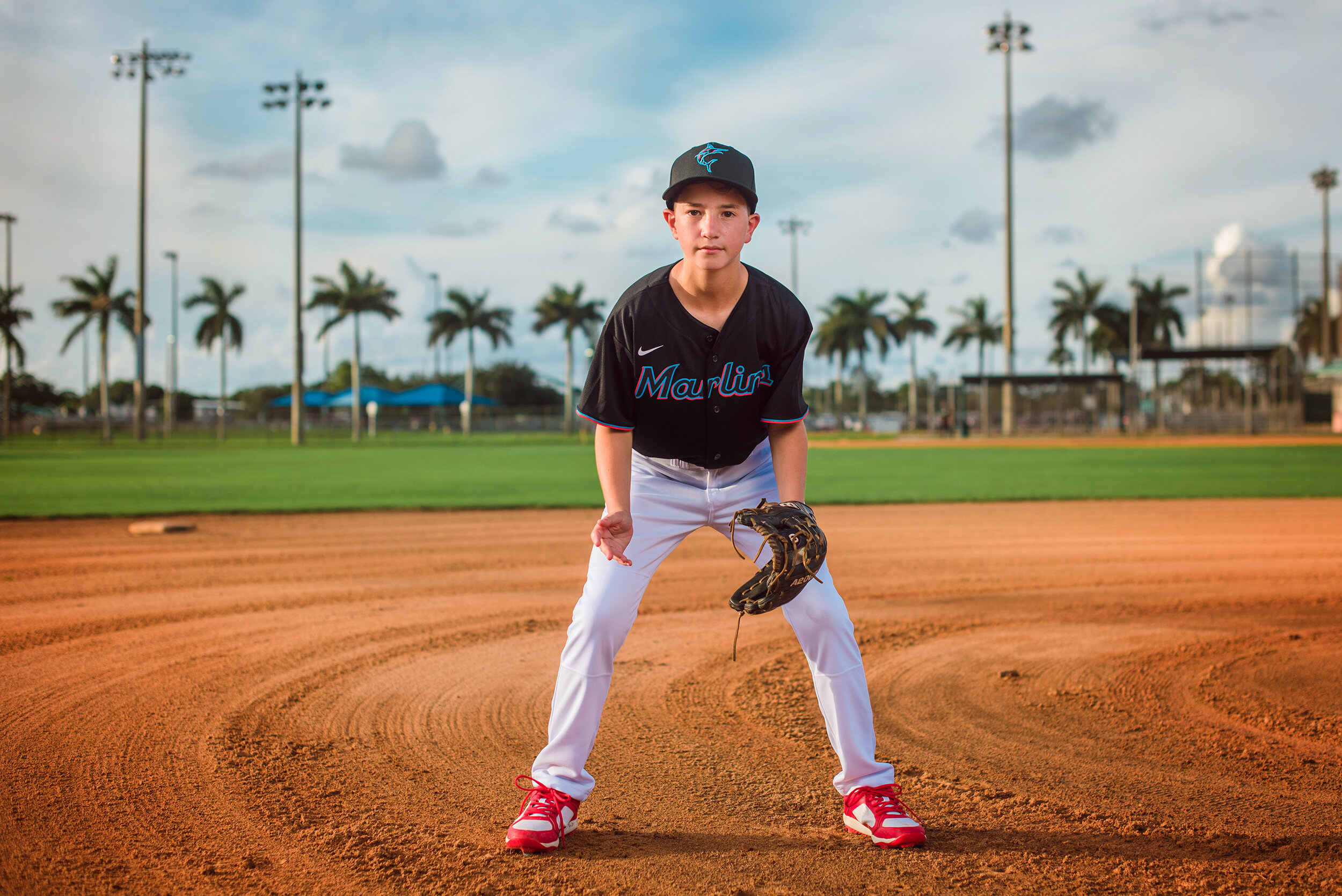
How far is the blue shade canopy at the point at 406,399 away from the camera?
8294 cm

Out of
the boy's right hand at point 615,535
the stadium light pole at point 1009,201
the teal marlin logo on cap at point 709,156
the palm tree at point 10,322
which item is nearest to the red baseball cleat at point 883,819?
the boy's right hand at point 615,535

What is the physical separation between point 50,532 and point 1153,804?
1143 centimetres

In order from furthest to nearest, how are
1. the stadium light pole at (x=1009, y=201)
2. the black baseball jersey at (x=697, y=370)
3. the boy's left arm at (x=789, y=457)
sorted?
the stadium light pole at (x=1009, y=201), the boy's left arm at (x=789, y=457), the black baseball jersey at (x=697, y=370)

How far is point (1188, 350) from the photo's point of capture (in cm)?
4644

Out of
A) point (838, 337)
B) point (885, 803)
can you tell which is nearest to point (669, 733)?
point (885, 803)

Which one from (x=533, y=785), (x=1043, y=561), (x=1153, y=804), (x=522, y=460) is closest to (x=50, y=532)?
(x=533, y=785)

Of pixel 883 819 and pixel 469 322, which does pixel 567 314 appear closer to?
pixel 469 322

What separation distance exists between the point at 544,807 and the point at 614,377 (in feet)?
4.58

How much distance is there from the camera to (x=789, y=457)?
3.16m

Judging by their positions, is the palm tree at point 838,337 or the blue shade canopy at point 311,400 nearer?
the palm tree at point 838,337

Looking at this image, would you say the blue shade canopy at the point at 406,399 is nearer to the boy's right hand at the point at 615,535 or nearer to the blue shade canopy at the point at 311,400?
the blue shade canopy at the point at 311,400

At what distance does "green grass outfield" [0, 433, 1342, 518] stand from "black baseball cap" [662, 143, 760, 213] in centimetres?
1082

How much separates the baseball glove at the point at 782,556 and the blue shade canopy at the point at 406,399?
78.3m

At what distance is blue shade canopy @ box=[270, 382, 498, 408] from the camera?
272ft
